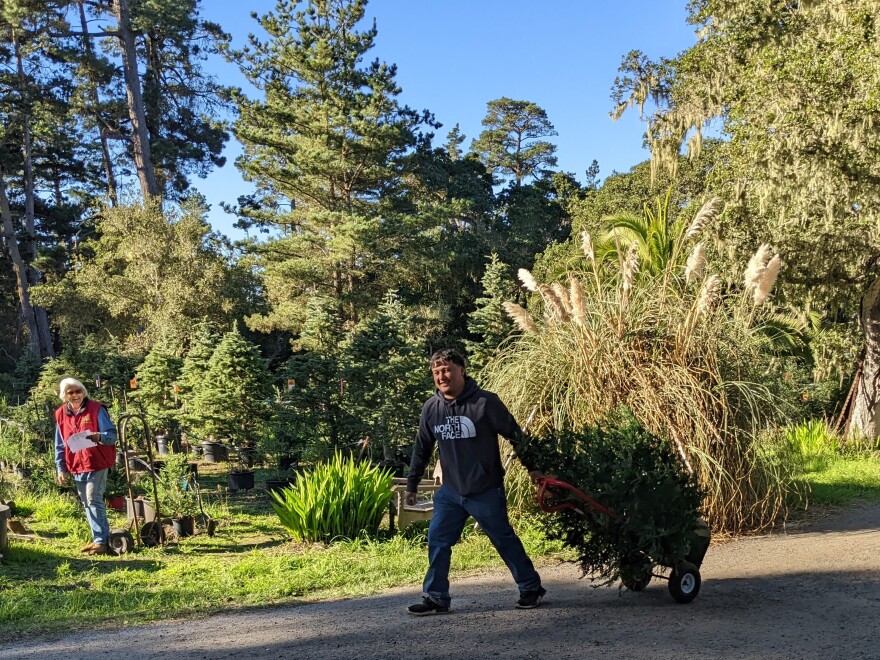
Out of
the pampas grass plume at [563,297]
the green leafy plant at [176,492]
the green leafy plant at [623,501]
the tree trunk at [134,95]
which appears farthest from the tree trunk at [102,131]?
the green leafy plant at [623,501]

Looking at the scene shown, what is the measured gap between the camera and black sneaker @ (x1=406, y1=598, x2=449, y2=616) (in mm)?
4539

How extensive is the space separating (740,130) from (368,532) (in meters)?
7.55

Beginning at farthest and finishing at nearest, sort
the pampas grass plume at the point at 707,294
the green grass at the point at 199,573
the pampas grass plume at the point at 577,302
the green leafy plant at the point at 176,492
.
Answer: the green leafy plant at the point at 176,492
the pampas grass plume at the point at 577,302
the pampas grass plume at the point at 707,294
the green grass at the point at 199,573

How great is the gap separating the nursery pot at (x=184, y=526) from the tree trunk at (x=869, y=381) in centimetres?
981

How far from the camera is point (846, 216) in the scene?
34.6 feet

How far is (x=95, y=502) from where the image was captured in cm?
728

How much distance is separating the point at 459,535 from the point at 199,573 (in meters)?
2.79

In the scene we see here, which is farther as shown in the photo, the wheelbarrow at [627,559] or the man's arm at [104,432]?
the man's arm at [104,432]

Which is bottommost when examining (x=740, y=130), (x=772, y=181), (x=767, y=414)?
(x=767, y=414)

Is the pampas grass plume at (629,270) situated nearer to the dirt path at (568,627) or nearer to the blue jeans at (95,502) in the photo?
the dirt path at (568,627)

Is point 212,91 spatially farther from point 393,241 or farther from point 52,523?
point 52,523

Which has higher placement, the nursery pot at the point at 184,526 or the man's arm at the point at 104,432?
the man's arm at the point at 104,432

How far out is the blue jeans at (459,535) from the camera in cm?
454

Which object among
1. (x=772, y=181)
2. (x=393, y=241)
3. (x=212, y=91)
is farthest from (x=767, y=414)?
(x=212, y=91)
